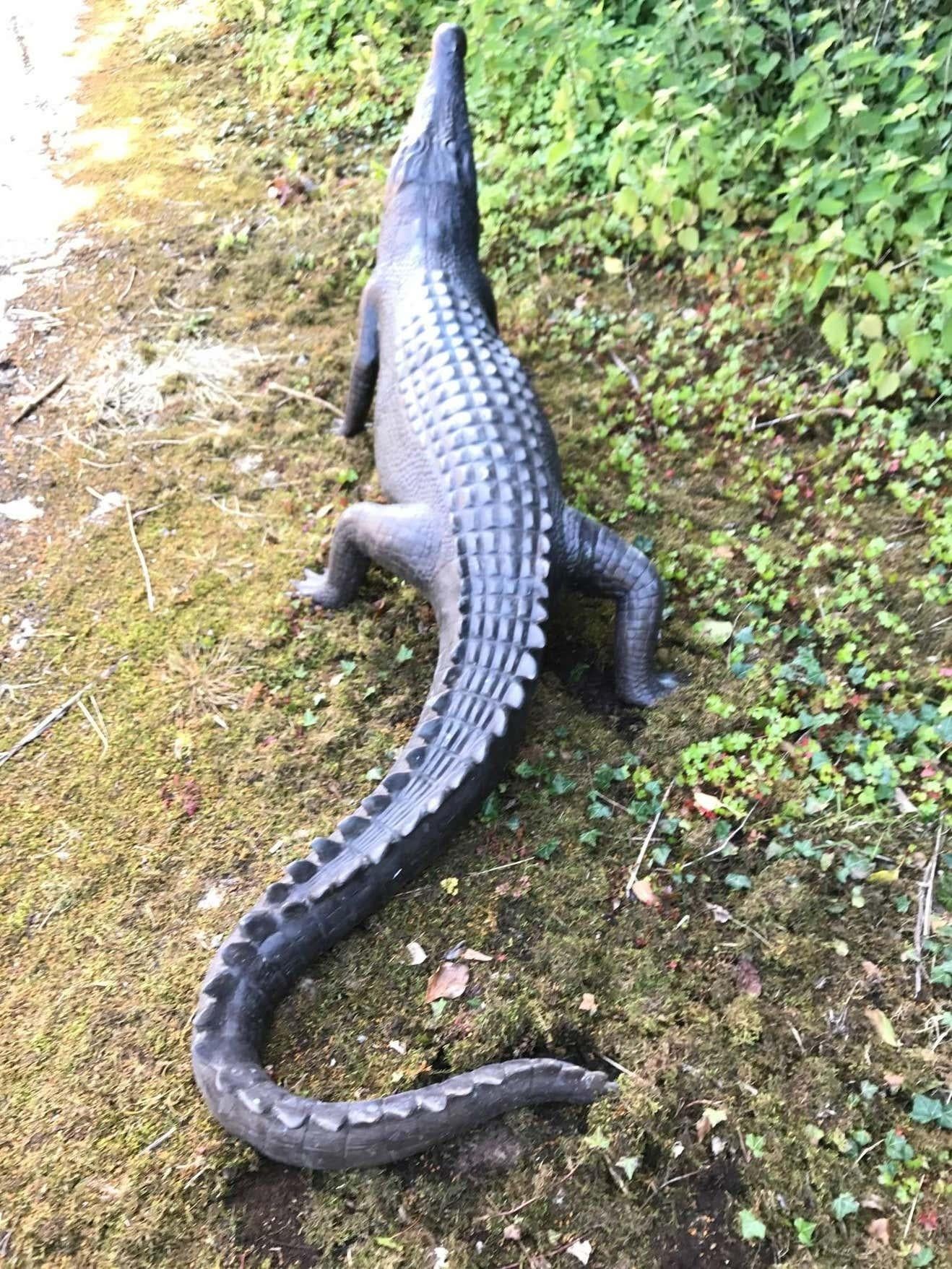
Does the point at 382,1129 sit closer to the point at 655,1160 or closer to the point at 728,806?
the point at 655,1160

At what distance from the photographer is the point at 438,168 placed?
13.1ft

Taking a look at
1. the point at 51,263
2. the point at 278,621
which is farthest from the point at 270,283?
the point at 278,621

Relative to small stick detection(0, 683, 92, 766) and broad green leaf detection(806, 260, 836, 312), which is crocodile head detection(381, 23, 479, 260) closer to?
broad green leaf detection(806, 260, 836, 312)

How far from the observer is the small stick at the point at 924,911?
246 cm

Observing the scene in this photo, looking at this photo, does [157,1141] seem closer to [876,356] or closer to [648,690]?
[648,690]

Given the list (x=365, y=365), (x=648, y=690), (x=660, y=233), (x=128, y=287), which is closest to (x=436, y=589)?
(x=648, y=690)

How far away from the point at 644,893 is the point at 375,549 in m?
1.51

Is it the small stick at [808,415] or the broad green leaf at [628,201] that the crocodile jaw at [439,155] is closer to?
the broad green leaf at [628,201]

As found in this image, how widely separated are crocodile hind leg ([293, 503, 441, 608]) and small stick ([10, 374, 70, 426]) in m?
1.82

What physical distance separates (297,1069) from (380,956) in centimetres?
36

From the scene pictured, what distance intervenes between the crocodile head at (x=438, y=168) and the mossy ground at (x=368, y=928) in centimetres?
83

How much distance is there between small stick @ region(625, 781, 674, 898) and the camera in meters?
2.65

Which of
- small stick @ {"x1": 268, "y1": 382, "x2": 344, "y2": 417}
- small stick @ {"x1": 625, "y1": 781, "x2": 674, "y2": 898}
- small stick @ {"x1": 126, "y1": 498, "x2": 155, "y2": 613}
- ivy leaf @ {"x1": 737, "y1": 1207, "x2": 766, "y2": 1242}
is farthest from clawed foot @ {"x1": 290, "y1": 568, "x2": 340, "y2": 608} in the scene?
ivy leaf @ {"x1": 737, "y1": 1207, "x2": 766, "y2": 1242}

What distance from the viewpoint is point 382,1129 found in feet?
6.52
